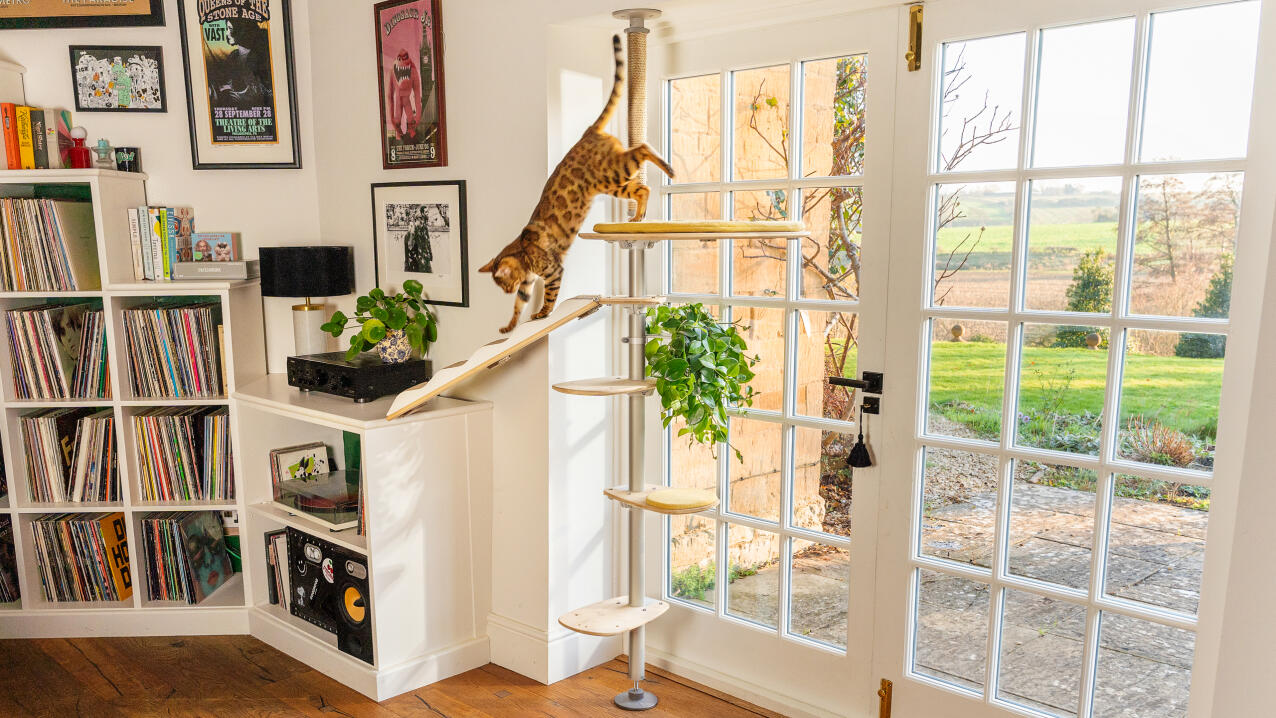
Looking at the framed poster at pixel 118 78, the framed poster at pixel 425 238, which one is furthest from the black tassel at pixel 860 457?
the framed poster at pixel 118 78

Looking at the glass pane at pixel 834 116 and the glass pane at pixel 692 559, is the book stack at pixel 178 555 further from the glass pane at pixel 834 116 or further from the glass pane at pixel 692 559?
the glass pane at pixel 834 116

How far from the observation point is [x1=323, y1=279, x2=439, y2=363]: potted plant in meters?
2.95

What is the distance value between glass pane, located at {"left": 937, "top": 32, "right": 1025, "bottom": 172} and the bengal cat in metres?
0.69

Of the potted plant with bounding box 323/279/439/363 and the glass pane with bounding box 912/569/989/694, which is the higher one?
the potted plant with bounding box 323/279/439/363

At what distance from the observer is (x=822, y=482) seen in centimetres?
255

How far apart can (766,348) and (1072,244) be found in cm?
87

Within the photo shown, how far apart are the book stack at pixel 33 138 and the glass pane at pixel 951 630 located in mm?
3147

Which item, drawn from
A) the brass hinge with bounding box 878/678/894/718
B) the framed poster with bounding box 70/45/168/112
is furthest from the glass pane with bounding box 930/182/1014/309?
the framed poster with bounding box 70/45/168/112

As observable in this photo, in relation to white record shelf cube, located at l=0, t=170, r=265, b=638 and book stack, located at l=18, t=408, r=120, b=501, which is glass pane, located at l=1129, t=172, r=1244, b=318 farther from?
book stack, located at l=18, t=408, r=120, b=501

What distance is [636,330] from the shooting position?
241 cm

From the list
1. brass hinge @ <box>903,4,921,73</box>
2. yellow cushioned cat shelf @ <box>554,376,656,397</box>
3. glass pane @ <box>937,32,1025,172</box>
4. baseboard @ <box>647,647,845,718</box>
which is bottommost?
baseboard @ <box>647,647,845,718</box>

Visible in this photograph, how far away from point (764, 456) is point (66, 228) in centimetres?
245

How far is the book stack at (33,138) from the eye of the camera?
306 cm

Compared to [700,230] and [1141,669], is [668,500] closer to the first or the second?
[700,230]
